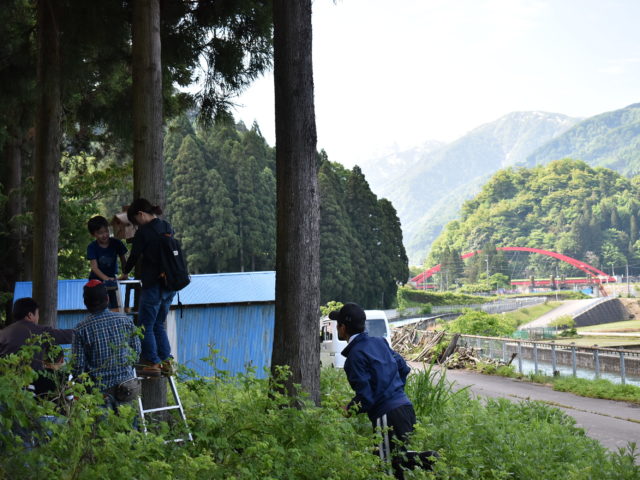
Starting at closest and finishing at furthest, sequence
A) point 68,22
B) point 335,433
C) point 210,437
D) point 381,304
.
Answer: point 210,437
point 335,433
point 68,22
point 381,304

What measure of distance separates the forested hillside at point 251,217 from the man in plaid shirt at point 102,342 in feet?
152

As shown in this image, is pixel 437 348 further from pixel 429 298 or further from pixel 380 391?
pixel 429 298

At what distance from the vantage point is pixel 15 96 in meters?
12.7

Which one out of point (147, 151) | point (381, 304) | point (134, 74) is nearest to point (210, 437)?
point (147, 151)

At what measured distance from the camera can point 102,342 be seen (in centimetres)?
482

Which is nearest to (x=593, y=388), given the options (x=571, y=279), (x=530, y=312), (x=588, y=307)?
(x=530, y=312)

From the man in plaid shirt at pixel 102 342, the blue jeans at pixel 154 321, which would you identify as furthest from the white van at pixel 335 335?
the man in plaid shirt at pixel 102 342

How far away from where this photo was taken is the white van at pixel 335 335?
21.9m

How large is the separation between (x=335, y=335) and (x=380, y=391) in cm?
1856

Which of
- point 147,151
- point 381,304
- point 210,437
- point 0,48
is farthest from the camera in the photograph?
point 381,304

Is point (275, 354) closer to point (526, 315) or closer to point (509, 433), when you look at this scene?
point (509, 433)

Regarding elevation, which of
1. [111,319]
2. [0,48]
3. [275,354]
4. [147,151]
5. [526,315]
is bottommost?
[526,315]

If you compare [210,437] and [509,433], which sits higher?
[210,437]

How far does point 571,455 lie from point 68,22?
8201mm
